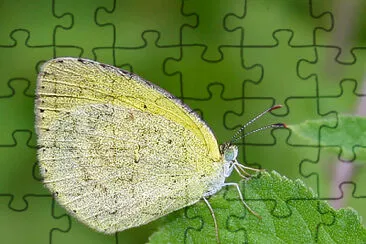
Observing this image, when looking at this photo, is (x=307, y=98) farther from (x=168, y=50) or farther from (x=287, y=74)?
(x=168, y=50)

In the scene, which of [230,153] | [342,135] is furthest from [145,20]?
[342,135]

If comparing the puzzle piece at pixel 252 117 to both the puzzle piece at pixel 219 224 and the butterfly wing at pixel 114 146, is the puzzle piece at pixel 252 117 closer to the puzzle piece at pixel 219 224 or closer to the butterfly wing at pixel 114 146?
the butterfly wing at pixel 114 146

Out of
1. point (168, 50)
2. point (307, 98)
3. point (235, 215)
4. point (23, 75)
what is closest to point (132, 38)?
point (168, 50)

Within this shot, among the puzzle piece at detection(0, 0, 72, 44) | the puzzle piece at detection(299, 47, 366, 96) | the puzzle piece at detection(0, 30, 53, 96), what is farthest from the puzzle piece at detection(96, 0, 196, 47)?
the puzzle piece at detection(299, 47, 366, 96)

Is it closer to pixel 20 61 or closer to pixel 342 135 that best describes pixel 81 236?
pixel 20 61

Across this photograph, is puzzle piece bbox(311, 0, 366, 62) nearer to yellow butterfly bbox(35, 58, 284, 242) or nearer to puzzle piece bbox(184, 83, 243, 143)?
puzzle piece bbox(184, 83, 243, 143)
